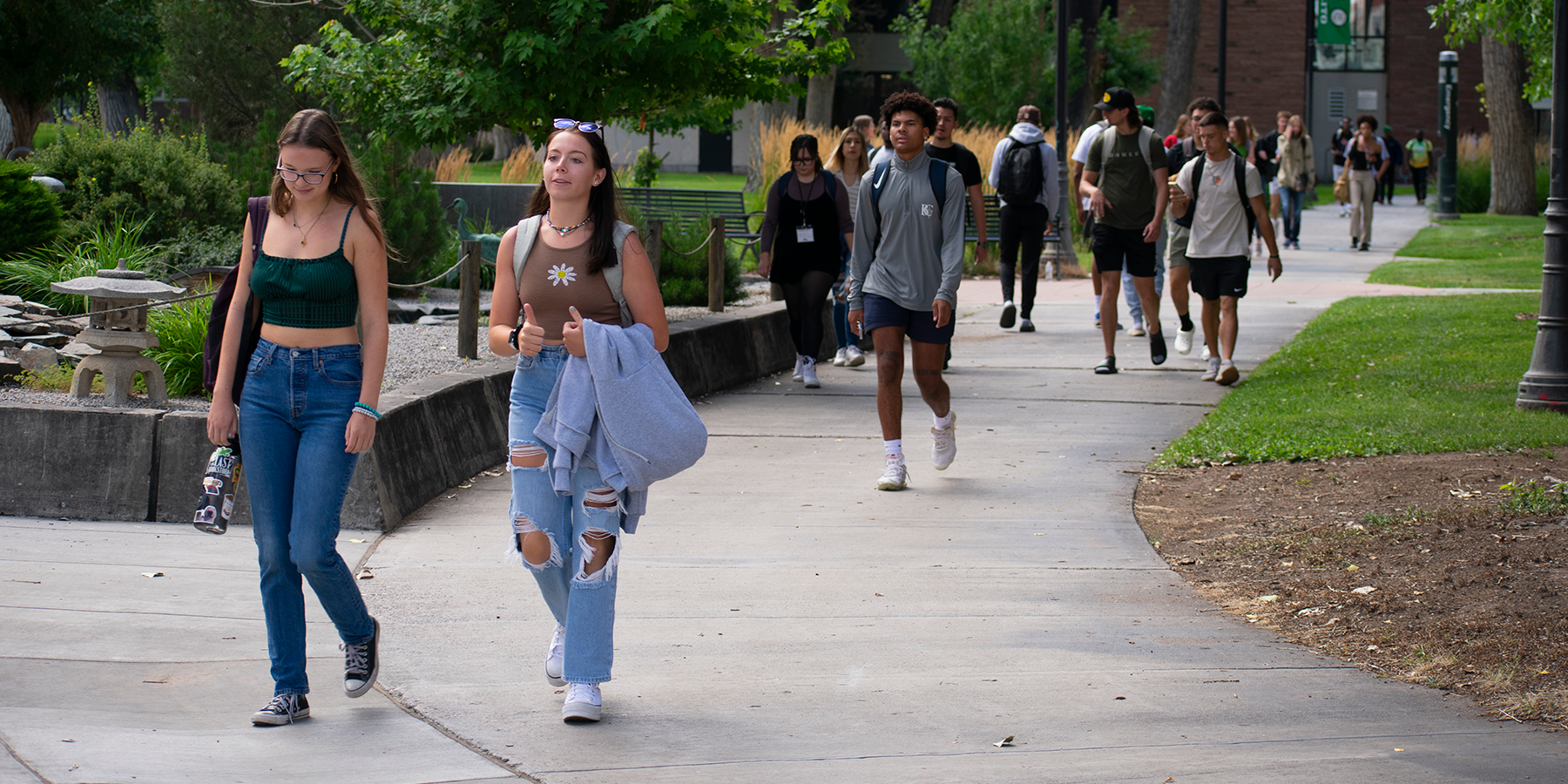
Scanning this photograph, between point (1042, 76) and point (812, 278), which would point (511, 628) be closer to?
point (812, 278)

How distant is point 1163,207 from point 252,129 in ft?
45.0

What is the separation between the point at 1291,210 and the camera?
944 inches

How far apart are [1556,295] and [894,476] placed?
14.8ft

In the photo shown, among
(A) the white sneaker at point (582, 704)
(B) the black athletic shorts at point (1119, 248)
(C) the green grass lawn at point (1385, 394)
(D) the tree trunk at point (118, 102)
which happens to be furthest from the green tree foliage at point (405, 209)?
(D) the tree trunk at point (118, 102)

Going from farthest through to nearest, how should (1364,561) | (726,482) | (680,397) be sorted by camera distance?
(726,482)
(1364,561)
(680,397)

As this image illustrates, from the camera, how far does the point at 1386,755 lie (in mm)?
4160

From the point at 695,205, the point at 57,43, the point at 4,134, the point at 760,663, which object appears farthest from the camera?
the point at 57,43

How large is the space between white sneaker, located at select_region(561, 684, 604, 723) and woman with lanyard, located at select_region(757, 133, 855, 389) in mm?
6712

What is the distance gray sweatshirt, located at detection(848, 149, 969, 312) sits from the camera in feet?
25.6

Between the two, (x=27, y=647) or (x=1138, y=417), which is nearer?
(x=27, y=647)

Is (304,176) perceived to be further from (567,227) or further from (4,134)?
(4,134)

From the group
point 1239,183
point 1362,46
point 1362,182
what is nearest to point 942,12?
point 1362,46

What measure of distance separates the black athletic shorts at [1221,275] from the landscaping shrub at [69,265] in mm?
7561

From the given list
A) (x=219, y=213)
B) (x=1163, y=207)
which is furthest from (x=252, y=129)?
(x=1163, y=207)
